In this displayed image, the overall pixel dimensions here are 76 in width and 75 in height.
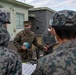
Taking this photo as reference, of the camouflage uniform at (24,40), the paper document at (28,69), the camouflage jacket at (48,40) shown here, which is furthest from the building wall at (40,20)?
the paper document at (28,69)

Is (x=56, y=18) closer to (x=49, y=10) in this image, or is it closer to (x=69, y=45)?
(x=69, y=45)

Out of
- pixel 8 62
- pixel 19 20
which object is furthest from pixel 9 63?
pixel 19 20

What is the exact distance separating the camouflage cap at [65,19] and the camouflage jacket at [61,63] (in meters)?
0.25

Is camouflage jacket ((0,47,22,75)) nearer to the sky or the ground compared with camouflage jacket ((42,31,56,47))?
nearer to the sky

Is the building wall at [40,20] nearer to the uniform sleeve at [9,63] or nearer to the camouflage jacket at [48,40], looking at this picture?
the camouflage jacket at [48,40]

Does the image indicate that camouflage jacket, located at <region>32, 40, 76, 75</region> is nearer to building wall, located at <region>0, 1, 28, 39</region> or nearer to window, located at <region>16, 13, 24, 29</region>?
building wall, located at <region>0, 1, 28, 39</region>

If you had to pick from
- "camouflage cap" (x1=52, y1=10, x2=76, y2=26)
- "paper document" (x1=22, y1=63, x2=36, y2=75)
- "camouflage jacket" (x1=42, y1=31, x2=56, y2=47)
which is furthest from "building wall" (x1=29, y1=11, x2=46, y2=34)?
"camouflage cap" (x1=52, y1=10, x2=76, y2=26)

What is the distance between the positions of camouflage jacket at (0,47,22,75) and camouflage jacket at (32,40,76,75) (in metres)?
0.62

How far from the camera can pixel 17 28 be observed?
20344 mm

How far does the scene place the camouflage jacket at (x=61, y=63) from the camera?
2033 millimetres

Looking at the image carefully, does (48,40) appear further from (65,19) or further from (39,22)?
(39,22)

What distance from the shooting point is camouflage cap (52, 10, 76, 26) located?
2273mm

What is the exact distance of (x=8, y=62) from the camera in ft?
8.64

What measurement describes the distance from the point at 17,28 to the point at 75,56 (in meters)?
18.4
